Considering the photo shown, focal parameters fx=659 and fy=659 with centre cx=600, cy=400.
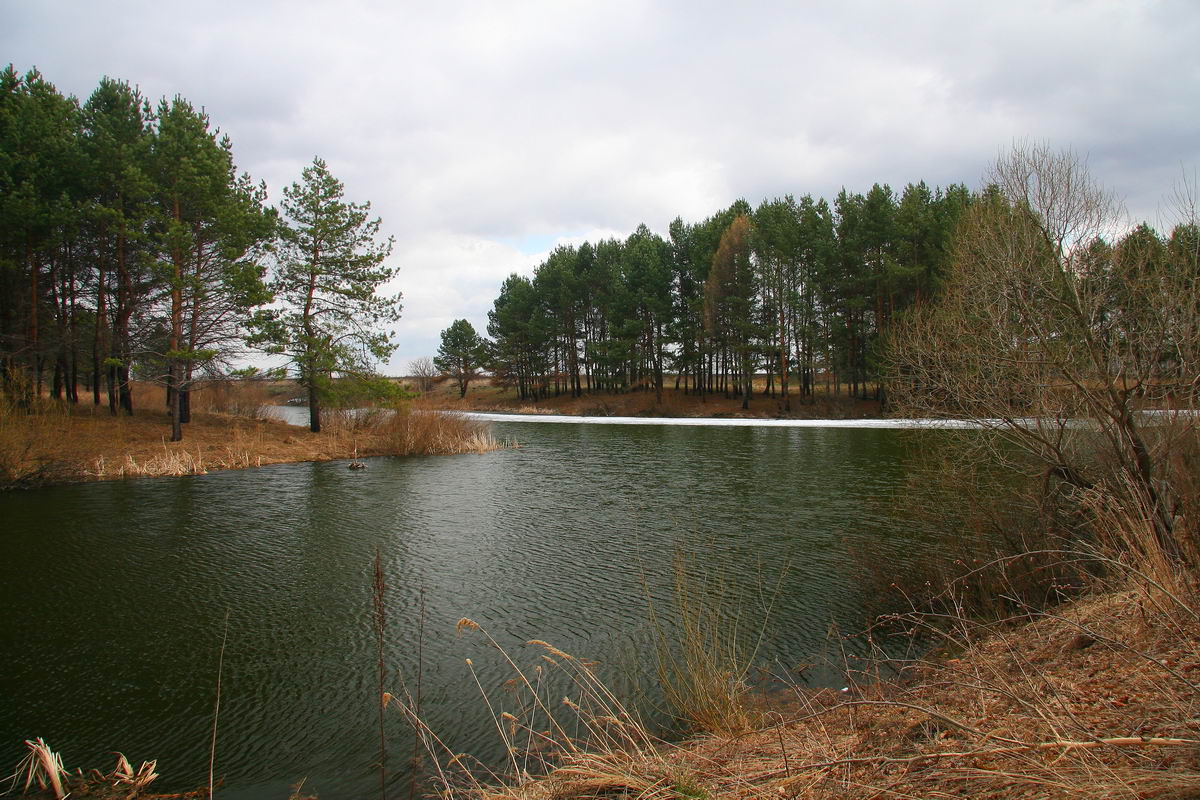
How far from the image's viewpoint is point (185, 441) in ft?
77.0

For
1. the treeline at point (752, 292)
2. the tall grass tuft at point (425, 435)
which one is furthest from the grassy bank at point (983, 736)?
the treeline at point (752, 292)

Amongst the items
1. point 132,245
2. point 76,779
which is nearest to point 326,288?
point 132,245

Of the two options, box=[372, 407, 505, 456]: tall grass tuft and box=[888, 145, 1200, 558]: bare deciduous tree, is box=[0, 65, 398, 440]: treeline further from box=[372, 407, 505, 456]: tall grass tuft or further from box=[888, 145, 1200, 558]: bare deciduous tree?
box=[888, 145, 1200, 558]: bare deciduous tree

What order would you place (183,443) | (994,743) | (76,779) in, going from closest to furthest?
(994,743) → (76,779) → (183,443)

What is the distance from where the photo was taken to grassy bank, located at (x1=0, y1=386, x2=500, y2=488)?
18.2 metres

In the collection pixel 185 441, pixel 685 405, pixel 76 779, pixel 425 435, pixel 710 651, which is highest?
pixel 685 405

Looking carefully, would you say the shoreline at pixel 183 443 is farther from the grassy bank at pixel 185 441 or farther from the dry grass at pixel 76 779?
the dry grass at pixel 76 779

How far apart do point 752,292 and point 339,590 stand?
39.6 metres

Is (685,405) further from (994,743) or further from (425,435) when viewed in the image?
(994,743)

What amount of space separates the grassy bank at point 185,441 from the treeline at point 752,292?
23079 mm

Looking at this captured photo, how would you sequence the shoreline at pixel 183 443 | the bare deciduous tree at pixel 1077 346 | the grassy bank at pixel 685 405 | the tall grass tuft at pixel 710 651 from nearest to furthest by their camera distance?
1. the tall grass tuft at pixel 710 651
2. the bare deciduous tree at pixel 1077 346
3. the shoreline at pixel 183 443
4. the grassy bank at pixel 685 405

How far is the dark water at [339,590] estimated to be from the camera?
5.52 meters

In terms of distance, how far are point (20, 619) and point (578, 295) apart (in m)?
50.0

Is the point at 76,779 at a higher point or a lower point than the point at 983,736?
lower
